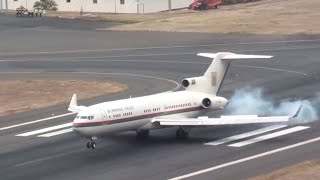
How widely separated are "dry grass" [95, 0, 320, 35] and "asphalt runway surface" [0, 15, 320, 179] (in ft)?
17.0

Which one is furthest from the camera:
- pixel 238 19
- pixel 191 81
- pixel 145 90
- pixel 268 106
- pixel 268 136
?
pixel 238 19

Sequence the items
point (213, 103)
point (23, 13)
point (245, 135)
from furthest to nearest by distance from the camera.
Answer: point (23, 13) → point (213, 103) → point (245, 135)

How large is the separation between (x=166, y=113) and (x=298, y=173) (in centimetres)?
1220

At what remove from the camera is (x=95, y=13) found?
6270 inches

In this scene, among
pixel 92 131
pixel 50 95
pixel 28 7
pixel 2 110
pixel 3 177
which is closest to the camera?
pixel 3 177

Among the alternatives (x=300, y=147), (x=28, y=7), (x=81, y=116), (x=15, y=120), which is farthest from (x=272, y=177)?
(x=28, y=7)

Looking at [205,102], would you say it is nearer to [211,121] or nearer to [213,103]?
[213,103]

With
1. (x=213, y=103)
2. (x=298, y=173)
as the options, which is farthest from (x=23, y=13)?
(x=298, y=173)

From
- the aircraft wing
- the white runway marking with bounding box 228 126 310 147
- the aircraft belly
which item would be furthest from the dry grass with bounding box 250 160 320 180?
the aircraft belly

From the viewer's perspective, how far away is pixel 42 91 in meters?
73.4

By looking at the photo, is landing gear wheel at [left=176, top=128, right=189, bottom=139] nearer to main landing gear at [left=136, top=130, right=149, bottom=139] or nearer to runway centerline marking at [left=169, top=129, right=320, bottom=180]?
main landing gear at [left=136, top=130, right=149, bottom=139]

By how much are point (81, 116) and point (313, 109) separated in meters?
21.0

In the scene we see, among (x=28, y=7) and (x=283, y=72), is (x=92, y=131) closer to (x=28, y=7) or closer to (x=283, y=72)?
(x=283, y=72)

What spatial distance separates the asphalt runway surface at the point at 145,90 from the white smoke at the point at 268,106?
1.69 metres
